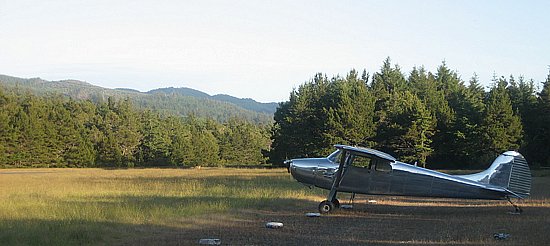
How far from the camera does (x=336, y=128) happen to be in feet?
199

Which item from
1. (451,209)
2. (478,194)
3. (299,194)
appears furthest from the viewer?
(299,194)

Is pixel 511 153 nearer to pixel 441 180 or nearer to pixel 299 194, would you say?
pixel 441 180

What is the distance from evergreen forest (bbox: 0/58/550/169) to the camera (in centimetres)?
5728

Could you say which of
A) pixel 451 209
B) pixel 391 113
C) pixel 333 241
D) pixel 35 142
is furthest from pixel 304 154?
pixel 333 241

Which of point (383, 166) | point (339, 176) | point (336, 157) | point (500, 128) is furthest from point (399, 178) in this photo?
point (500, 128)

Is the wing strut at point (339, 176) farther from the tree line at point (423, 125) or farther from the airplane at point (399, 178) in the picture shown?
the tree line at point (423, 125)

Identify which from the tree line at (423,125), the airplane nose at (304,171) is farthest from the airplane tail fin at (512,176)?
the tree line at (423,125)

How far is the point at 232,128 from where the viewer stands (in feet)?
397

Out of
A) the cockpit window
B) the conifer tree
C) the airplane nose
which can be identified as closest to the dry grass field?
the airplane nose

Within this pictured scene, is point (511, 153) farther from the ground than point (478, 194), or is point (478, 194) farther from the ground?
point (511, 153)

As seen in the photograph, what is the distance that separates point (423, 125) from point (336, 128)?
979cm

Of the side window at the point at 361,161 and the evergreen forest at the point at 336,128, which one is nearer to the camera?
the side window at the point at 361,161

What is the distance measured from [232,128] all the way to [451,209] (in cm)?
10523

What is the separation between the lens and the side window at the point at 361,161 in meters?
16.3
